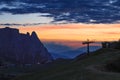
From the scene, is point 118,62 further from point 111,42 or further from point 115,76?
point 111,42

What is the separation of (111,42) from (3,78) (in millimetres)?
32460

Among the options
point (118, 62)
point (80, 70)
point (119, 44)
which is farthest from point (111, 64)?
point (119, 44)

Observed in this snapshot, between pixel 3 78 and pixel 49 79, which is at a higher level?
pixel 49 79

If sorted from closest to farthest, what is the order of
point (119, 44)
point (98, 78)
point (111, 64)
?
point (98, 78) → point (111, 64) → point (119, 44)

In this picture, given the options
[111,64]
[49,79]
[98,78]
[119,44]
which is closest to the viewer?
[98,78]

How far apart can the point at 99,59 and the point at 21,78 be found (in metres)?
15.3

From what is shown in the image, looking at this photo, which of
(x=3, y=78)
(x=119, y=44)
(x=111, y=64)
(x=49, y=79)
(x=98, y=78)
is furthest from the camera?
(x=3, y=78)

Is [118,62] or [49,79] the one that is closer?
[49,79]

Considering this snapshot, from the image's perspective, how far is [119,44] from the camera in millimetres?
104562

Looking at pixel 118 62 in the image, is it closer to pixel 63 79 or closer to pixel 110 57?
pixel 110 57

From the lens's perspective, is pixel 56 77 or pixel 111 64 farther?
pixel 111 64

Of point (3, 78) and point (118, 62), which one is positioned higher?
point (118, 62)

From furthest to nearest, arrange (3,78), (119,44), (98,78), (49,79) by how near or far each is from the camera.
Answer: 1. (3,78)
2. (119,44)
3. (49,79)
4. (98,78)

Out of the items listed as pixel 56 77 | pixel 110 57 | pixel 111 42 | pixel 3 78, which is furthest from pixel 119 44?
pixel 56 77
